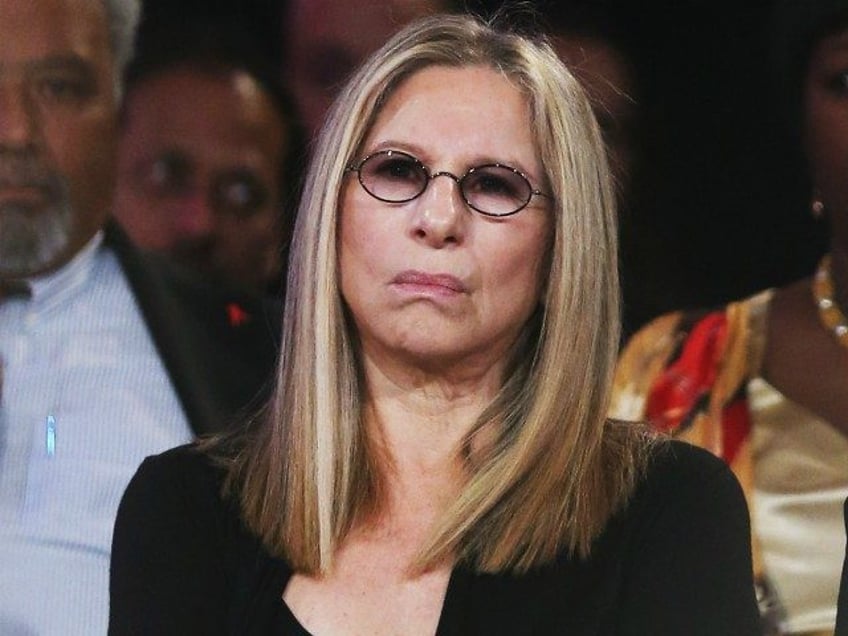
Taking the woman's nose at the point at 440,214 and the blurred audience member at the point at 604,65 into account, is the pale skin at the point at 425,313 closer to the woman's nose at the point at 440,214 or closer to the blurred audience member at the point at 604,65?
the woman's nose at the point at 440,214

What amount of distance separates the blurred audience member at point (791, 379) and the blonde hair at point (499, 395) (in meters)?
0.68

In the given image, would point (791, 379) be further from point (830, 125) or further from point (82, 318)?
point (82, 318)

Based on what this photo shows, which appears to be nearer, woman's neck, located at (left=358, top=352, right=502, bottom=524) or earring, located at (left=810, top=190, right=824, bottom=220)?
woman's neck, located at (left=358, top=352, right=502, bottom=524)

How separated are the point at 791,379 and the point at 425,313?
1.03 metres

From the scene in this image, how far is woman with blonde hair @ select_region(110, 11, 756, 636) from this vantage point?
1.91m

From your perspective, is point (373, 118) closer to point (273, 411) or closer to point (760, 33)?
point (273, 411)

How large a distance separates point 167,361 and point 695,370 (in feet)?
3.31

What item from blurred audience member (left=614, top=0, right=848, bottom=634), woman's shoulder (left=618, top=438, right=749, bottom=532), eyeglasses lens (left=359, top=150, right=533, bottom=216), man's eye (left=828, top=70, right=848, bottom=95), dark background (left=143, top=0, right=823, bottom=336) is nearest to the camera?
woman's shoulder (left=618, top=438, right=749, bottom=532)

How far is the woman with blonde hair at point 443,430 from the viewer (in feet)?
6.26

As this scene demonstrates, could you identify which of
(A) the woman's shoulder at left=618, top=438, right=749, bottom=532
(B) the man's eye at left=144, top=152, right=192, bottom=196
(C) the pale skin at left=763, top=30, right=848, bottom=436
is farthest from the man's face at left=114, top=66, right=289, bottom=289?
(A) the woman's shoulder at left=618, top=438, right=749, bottom=532

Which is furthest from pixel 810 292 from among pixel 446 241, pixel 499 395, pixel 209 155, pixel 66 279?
pixel 66 279

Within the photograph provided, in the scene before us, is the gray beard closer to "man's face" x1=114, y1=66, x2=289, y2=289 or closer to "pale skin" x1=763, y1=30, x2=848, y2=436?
"man's face" x1=114, y1=66, x2=289, y2=289

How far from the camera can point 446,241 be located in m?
1.99

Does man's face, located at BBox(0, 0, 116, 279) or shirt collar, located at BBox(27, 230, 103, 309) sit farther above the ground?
man's face, located at BBox(0, 0, 116, 279)
